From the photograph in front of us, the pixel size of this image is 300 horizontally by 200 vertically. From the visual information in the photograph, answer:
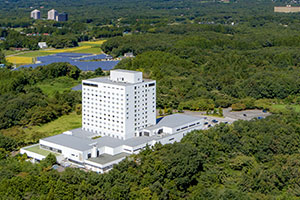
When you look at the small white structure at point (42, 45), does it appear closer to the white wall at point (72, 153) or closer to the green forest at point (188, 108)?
the green forest at point (188, 108)

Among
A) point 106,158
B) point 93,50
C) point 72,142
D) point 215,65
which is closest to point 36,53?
point 93,50

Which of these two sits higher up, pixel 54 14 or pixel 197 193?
pixel 54 14

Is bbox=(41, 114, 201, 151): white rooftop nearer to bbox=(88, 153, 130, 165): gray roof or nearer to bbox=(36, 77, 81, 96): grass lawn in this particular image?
bbox=(88, 153, 130, 165): gray roof

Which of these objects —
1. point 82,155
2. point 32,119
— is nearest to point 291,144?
point 82,155

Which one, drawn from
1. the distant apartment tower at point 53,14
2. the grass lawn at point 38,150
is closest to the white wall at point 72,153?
the grass lawn at point 38,150

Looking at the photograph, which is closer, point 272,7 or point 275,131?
point 275,131

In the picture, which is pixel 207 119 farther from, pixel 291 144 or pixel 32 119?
pixel 32 119
